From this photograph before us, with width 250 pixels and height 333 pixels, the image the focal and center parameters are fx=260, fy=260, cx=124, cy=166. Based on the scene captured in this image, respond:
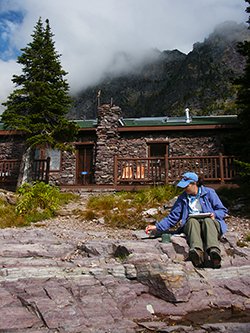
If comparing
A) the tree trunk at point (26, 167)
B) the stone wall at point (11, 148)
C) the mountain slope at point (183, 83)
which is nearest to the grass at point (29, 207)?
the tree trunk at point (26, 167)

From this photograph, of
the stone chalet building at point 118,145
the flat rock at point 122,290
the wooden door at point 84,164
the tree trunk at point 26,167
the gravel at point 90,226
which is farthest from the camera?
the wooden door at point 84,164

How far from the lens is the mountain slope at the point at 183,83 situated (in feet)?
132

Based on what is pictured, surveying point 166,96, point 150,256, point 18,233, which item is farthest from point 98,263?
point 166,96

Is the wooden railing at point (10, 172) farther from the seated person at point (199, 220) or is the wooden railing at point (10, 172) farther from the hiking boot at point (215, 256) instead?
the hiking boot at point (215, 256)

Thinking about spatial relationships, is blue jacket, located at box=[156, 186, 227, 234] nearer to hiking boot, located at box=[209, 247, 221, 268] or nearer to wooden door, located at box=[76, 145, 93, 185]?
hiking boot, located at box=[209, 247, 221, 268]

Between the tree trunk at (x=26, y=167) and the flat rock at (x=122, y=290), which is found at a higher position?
the tree trunk at (x=26, y=167)

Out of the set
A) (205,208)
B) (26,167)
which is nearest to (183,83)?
(26,167)

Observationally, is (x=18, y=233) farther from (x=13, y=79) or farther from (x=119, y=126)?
(x=119, y=126)

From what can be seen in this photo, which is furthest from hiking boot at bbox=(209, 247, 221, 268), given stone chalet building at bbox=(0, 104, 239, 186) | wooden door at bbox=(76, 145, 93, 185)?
wooden door at bbox=(76, 145, 93, 185)

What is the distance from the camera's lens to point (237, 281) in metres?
3.48

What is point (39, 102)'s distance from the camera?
35.6 feet

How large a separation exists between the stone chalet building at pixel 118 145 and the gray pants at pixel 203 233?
9.18 metres

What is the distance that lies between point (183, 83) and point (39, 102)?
40.0 m

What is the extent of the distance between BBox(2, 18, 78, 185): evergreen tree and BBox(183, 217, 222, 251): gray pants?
778 cm
